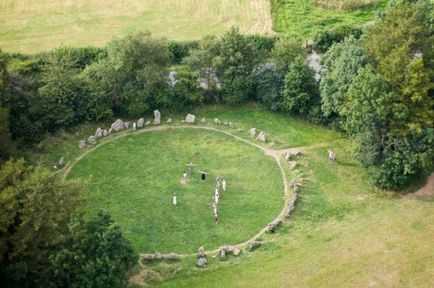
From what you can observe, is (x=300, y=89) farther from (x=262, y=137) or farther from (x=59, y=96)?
(x=59, y=96)

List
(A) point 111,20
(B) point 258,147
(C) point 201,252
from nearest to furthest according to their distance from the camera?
(C) point 201,252 → (B) point 258,147 → (A) point 111,20

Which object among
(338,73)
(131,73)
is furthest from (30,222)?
(338,73)

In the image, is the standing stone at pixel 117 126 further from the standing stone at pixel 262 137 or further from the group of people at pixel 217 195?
the standing stone at pixel 262 137

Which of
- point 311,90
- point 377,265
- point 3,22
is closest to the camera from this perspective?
point 377,265

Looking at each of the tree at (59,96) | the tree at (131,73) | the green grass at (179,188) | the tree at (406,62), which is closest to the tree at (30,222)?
the green grass at (179,188)

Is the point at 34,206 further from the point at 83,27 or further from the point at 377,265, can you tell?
the point at 83,27

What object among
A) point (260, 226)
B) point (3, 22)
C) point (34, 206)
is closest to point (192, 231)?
point (260, 226)

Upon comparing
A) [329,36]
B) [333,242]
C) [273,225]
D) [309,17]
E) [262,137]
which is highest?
[309,17]
